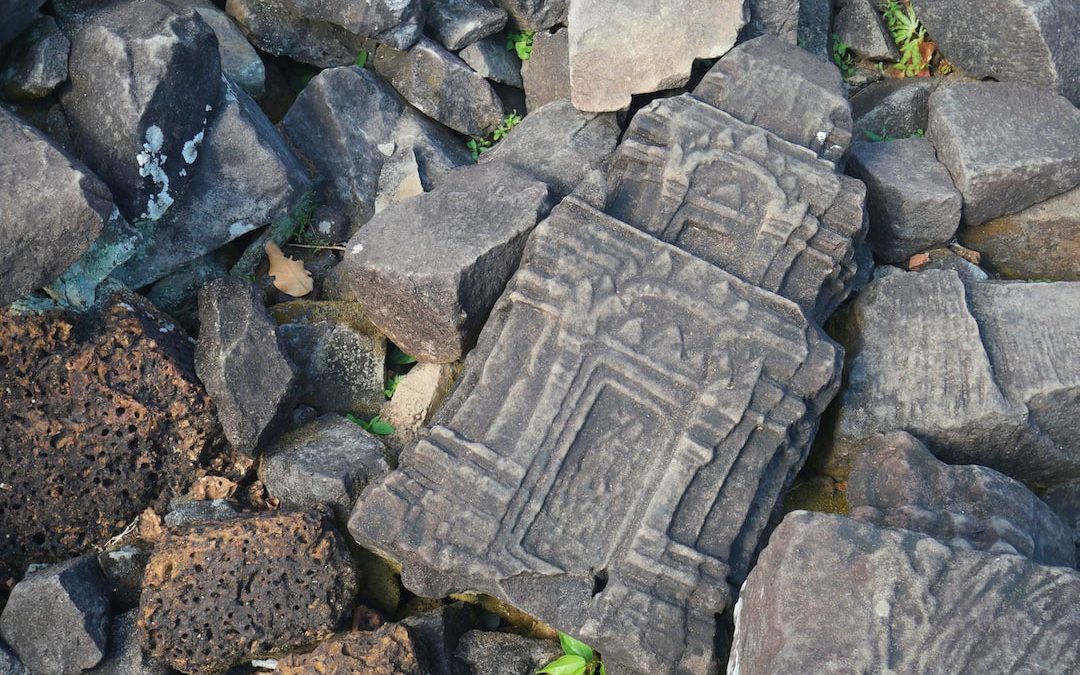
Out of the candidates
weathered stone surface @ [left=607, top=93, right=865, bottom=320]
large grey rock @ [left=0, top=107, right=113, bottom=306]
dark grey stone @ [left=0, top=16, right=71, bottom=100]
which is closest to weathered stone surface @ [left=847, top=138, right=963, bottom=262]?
weathered stone surface @ [left=607, top=93, right=865, bottom=320]

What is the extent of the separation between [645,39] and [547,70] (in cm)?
69

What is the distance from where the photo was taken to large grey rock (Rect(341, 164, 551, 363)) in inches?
150

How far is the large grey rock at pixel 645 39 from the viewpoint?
425 centimetres

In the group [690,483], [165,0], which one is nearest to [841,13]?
[690,483]

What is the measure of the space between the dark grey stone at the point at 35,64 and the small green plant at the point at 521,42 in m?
2.02

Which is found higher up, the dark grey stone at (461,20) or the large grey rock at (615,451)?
the dark grey stone at (461,20)

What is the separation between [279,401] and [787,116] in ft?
7.66

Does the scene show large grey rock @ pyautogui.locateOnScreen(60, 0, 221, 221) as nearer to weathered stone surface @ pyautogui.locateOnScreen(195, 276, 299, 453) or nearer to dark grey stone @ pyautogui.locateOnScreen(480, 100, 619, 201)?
weathered stone surface @ pyautogui.locateOnScreen(195, 276, 299, 453)

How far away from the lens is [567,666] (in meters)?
3.46

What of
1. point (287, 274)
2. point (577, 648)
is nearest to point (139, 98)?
point (287, 274)

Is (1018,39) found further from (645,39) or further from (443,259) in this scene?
(443,259)

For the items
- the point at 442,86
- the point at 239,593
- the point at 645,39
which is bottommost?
the point at 239,593

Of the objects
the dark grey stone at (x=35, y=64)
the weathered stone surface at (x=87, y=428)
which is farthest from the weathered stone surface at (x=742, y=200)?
the dark grey stone at (x=35, y=64)

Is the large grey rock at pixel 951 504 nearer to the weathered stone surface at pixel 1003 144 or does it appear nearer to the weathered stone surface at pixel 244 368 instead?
the weathered stone surface at pixel 1003 144
